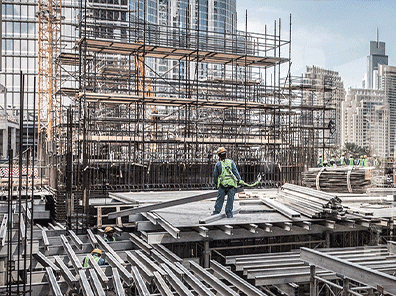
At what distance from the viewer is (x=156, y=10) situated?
84.6 m

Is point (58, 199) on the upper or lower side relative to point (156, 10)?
lower

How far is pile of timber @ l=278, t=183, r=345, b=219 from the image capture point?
1069 centimetres

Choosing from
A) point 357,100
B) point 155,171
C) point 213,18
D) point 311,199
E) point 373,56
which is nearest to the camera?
point 373,56

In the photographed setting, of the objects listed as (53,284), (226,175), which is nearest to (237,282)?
(226,175)

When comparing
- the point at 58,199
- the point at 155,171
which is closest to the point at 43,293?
the point at 58,199

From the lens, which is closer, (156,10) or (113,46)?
(113,46)

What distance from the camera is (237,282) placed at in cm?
823

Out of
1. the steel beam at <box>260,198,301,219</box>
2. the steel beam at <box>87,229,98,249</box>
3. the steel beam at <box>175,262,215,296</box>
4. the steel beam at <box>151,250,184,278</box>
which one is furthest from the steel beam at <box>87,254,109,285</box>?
the steel beam at <box>260,198,301,219</box>

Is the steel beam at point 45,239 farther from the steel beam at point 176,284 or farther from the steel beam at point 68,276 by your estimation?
the steel beam at point 176,284

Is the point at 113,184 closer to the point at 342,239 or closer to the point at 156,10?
the point at 342,239

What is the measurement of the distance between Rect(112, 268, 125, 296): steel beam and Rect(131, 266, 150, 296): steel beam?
27cm

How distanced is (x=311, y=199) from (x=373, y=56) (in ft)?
14.4

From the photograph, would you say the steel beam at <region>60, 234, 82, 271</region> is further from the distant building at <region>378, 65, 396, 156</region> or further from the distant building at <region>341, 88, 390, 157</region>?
the distant building at <region>378, 65, 396, 156</region>

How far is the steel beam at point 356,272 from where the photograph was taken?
5734 millimetres
